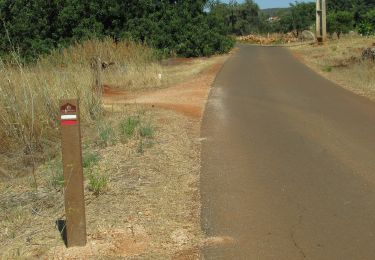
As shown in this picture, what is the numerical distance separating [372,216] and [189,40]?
2552cm

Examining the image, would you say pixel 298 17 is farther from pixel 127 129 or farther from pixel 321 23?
pixel 127 129

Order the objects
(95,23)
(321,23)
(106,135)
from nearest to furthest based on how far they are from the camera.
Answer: (106,135)
(95,23)
(321,23)

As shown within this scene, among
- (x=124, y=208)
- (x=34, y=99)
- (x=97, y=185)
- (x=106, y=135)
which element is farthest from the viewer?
(x=34, y=99)

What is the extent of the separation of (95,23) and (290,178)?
74.7 feet

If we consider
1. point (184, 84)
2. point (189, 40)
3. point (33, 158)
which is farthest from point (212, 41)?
point (33, 158)

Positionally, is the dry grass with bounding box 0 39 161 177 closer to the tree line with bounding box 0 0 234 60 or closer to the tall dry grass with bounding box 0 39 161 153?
the tall dry grass with bounding box 0 39 161 153

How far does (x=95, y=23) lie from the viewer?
28.2 metres

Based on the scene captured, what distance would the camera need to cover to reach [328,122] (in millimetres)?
11023

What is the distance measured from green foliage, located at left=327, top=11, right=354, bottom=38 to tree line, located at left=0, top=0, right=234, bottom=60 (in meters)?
25.2

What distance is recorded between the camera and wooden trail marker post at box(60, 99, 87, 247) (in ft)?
15.4

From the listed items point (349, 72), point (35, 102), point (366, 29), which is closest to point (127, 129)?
point (35, 102)

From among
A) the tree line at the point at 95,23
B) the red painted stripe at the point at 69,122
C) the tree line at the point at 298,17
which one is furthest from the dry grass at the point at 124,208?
the tree line at the point at 298,17

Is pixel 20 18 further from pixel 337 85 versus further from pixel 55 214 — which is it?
pixel 55 214

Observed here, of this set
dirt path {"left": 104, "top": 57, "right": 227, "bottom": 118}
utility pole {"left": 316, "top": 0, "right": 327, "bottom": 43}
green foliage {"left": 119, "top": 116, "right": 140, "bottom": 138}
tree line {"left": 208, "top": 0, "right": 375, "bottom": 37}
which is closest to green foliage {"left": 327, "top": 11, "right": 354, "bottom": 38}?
tree line {"left": 208, "top": 0, "right": 375, "bottom": 37}
